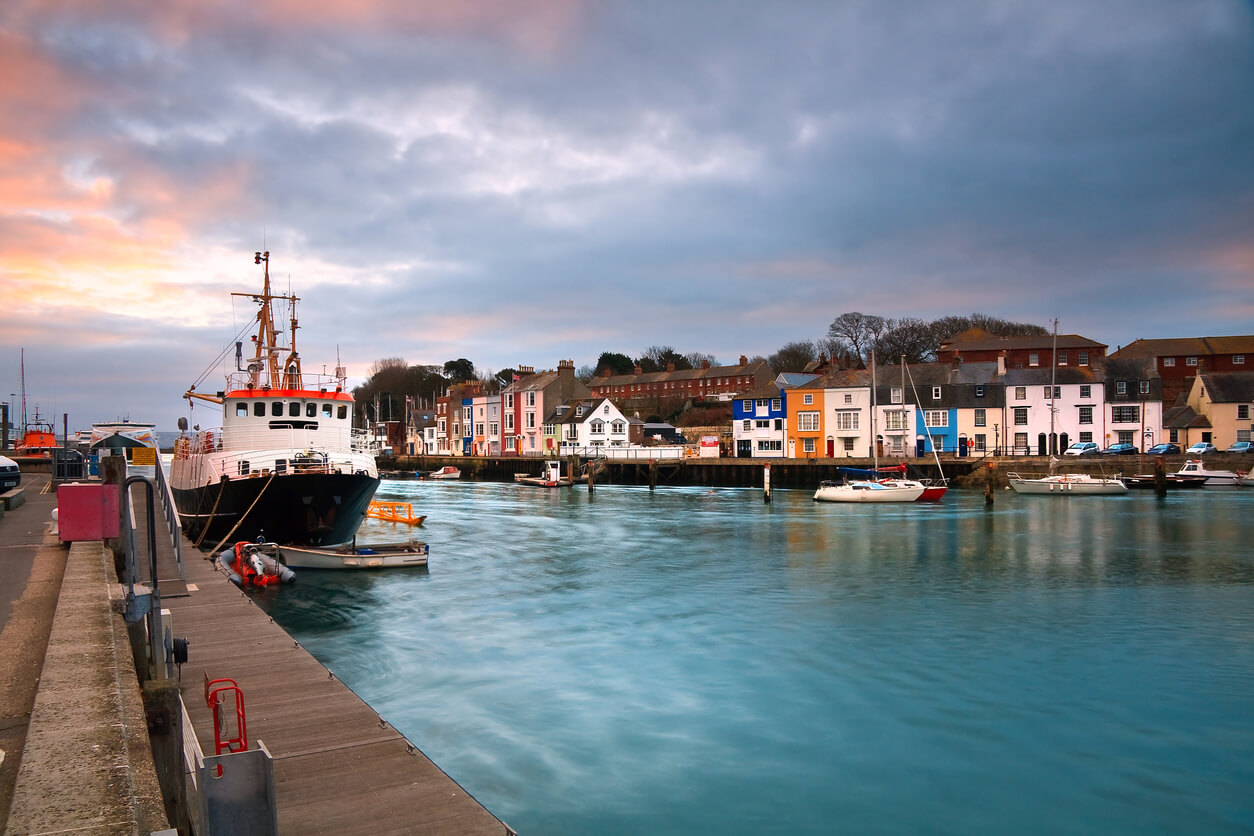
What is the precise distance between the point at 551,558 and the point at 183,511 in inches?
518

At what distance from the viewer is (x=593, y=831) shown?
9.30 m

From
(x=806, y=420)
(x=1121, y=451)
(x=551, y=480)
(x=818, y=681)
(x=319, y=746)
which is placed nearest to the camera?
(x=319, y=746)

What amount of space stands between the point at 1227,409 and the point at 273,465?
70.2m

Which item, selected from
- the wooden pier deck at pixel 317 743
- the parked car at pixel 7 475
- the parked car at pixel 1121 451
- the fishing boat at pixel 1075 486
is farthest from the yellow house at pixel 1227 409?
the parked car at pixel 7 475

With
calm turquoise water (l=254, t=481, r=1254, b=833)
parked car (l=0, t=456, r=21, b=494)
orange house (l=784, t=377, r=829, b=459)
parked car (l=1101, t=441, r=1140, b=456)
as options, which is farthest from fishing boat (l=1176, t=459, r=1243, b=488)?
parked car (l=0, t=456, r=21, b=494)

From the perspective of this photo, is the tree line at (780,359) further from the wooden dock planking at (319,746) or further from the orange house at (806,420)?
the wooden dock planking at (319,746)

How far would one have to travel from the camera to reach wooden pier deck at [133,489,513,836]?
6387 mm

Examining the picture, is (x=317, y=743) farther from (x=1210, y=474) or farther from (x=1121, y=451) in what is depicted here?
(x=1121, y=451)

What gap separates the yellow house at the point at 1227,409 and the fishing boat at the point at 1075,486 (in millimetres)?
18042

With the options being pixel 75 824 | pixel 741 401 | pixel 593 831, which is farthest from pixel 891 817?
pixel 741 401

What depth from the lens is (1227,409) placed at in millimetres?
65750

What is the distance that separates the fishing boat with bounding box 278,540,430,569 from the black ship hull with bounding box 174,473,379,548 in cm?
55

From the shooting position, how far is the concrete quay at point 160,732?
4.93 m

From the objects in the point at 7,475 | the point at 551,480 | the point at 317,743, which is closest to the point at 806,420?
the point at 551,480
